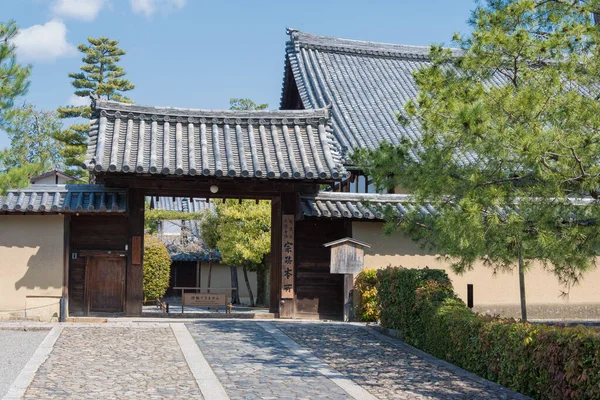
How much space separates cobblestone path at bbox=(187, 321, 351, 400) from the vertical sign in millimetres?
2977

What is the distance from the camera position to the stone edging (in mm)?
9227

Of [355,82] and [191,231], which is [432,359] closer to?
[355,82]

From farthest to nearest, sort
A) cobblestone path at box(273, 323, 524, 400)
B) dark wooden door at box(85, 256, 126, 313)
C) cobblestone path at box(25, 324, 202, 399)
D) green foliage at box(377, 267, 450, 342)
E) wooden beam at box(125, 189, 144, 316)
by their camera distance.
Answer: dark wooden door at box(85, 256, 126, 313)
wooden beam at box(125, 189, 144, 316)
green foliage at box(377, 267, 450, 342)
cobblestone path at box(273, 323, 524, 400)
cobblestone path at box(25, 324, 202, 399)

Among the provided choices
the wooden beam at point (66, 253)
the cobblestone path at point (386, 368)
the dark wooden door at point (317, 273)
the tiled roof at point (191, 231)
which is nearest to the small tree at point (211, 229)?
the tiled roof at point (191, 231)

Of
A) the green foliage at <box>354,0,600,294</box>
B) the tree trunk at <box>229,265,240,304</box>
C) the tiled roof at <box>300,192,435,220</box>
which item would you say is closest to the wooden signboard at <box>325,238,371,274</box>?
the tiled roof at <box>300,192,435,220</box>

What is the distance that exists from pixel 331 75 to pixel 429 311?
15279 mm

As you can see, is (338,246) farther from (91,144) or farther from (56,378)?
(56,378)

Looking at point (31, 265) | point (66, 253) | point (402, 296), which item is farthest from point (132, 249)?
point (402, 296)

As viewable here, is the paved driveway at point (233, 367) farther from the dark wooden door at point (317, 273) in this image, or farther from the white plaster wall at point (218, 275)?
the white plaster wall at point (218, 275)

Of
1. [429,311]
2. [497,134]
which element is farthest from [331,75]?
[497,134]

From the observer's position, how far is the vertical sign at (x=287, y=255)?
1736 cm

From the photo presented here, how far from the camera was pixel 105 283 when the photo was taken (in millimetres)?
17062

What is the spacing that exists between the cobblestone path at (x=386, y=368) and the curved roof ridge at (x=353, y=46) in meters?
15.3

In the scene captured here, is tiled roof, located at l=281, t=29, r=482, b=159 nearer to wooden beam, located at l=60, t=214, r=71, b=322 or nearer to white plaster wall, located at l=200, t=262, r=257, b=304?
wooden beam, located at l=60, t=214, r=71, b=322
